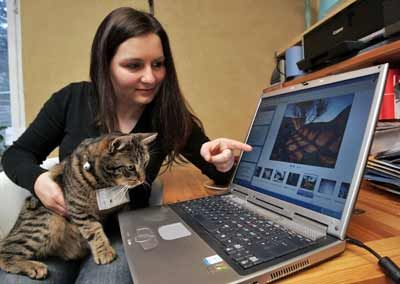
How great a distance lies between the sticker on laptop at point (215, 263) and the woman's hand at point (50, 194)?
1.75 ft

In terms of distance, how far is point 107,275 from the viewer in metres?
0.59

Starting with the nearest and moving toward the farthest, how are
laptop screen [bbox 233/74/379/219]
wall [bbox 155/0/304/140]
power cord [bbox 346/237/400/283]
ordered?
power cord [bbox 346/237/400/283], laptop screen [bbox 233/74/379/219], wall [bbox 155/0/304/140]

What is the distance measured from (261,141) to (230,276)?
1.34 ft

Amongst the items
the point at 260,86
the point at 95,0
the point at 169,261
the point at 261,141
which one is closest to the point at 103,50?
the point at 261,141

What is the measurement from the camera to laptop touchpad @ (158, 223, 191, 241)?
0.46 m

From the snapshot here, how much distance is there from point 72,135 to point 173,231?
0.59 meters

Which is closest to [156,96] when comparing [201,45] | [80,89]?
[80,89]

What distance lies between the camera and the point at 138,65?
819mm

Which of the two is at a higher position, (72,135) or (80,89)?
(80,89)

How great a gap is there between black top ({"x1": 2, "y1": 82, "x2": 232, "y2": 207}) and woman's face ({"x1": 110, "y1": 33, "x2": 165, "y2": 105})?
119 millimetres

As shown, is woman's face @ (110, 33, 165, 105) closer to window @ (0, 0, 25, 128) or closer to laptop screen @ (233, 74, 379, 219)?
laptop screen @ (233, 74, 379, 219)

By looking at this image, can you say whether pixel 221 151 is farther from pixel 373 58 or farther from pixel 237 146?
pixel 373 58

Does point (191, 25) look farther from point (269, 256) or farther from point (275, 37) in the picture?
point (269, 256)

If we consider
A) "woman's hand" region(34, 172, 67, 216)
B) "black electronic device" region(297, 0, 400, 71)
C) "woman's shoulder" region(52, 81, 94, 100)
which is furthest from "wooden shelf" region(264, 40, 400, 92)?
"woman's hand" region(34, 172, 67, 216)
